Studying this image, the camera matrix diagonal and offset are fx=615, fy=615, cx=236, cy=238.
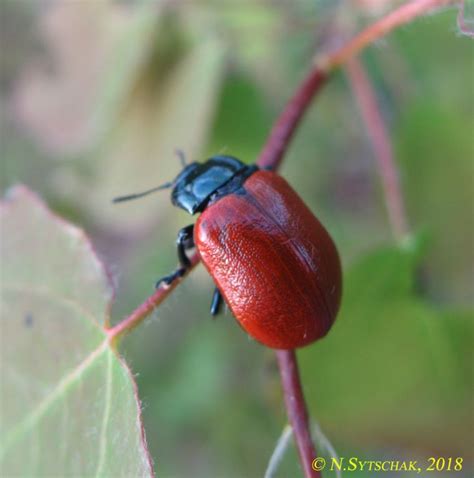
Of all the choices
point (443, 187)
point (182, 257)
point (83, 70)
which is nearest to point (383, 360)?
point (182, 257)

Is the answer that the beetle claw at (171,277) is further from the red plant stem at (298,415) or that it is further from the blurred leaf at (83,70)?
the blurred leaf at (83,70)

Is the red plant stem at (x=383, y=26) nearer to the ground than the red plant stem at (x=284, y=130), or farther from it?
farther from it

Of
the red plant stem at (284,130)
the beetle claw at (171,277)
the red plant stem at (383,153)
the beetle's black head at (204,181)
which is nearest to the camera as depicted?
the beetle claw at (171,277)

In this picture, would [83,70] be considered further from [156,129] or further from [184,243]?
[184,243]

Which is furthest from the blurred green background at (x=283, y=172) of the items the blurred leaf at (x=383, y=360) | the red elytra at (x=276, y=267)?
the red elytra at (x=276, y=267)

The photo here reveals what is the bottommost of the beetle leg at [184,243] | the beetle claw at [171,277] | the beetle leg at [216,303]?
the beetle leg at [216,303]

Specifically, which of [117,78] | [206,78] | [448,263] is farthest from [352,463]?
[117,78]

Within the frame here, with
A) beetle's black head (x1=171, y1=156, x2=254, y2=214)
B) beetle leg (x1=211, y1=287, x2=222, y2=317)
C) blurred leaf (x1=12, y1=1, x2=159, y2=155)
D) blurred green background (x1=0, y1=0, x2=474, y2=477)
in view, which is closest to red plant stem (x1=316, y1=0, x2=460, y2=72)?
blurred green background (x1=0, y1=0, x2=474, y2=477)

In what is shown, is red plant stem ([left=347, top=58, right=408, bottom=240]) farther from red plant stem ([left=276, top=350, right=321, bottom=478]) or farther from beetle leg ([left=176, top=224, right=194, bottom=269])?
red plant stem ([left=276, top=350, right=321, bottom=478])
